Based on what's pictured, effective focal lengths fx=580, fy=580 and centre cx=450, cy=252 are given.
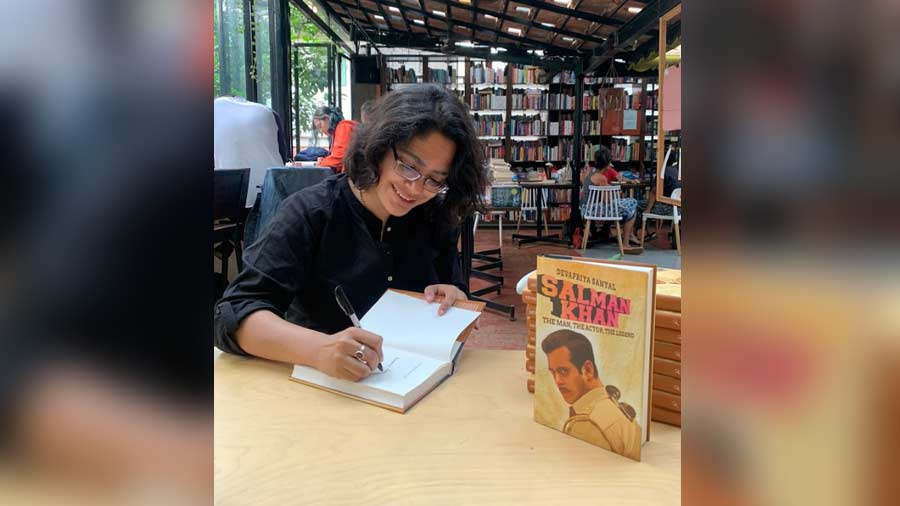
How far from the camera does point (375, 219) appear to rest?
1451 millimetres

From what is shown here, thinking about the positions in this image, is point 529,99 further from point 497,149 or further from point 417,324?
point 417,324

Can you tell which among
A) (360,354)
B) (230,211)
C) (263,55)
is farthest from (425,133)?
(263,55)

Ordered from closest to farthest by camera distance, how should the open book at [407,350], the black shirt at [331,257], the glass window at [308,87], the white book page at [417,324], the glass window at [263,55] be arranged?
the open book at [407,350]
the white book page at [417,324]
the black shirt at [331,257]
the glass window at [263,55]
the glass window at [308,87]

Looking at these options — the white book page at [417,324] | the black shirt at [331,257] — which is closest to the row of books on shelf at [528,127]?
the black shirt at [331,257]

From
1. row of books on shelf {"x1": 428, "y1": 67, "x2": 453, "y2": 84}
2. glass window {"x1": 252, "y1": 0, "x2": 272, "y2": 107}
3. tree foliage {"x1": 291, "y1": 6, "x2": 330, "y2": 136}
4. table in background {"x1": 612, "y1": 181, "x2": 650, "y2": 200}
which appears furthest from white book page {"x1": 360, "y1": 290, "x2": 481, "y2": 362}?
row of books on shelf {"x1": 428, "y1": 67, "x2": 453, "y2": 84}

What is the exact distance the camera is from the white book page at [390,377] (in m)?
0.85

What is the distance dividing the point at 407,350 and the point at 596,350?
0.40m

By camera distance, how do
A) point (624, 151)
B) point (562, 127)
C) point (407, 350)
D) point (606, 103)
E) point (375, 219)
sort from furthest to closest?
point (562, 127), point (624, 151), point (606, 103), point (375, 219), point (407, 350)

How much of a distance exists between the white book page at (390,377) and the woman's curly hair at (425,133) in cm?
56

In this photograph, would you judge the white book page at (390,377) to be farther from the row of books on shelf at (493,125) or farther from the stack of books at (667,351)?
the row of books on shelf at (493,125)
